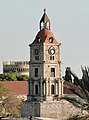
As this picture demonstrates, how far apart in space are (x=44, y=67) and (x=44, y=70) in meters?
0.38

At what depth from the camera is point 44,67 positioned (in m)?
74.6

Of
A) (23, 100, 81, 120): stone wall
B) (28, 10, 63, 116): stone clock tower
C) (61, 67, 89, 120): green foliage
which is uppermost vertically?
(28, 10, 63, 116): stone clock tower

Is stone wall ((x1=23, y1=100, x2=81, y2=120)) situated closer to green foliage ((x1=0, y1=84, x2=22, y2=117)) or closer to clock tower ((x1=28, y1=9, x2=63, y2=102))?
clock tower ((x1=28, y1=9, x2=63, y2=102))

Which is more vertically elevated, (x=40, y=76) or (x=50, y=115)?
(x=40, y=76)

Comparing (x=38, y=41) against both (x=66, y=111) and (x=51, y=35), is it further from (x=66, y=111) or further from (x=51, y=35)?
(x=66, y=111)

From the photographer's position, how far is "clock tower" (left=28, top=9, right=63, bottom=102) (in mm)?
73500

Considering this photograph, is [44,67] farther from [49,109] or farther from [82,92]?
[82,92]

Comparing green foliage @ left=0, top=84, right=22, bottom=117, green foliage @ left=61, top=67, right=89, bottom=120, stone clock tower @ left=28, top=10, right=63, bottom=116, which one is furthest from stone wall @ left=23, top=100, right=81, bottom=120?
green foliage @ left=61, top=67, right=89, bottom=120

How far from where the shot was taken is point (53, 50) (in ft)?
244

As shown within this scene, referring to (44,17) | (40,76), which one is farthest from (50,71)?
(44,17)

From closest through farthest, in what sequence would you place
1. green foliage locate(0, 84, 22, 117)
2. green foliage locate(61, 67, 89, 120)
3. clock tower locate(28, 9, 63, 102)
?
green foliage locate(61, 67, 89, 120) < green foliage locate(0, 84, 22, 117) < clock tower locate(28, 9, 63, 102)

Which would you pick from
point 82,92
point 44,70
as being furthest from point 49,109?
point 82,92

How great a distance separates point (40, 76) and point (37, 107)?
3.83 meters

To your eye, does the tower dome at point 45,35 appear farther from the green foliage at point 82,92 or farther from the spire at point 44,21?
the green foliage at point 82,92
